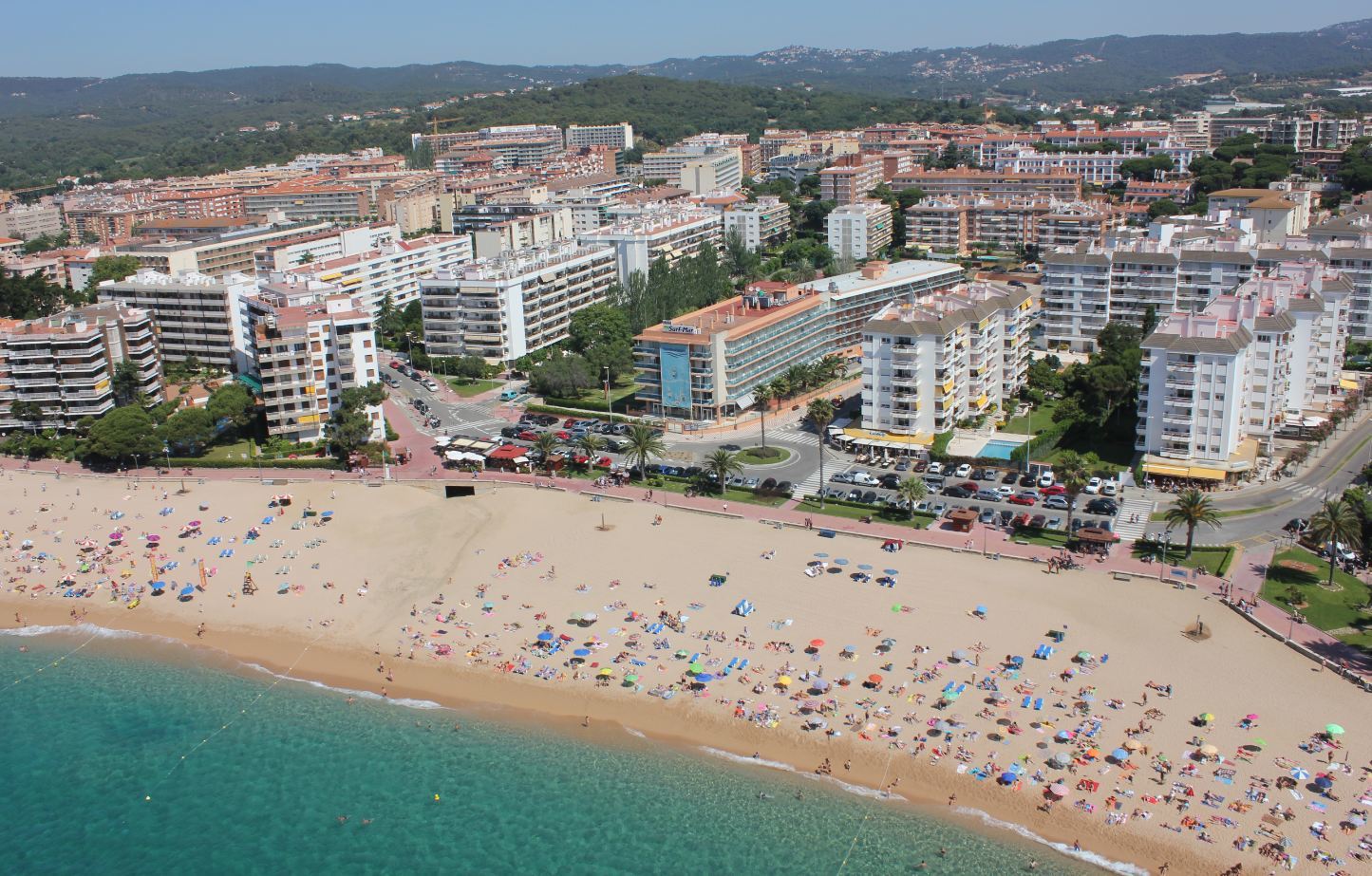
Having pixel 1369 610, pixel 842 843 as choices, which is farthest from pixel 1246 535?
pixel 842 843

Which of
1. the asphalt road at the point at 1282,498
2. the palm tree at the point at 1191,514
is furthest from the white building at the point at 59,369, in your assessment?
the asphalt road at the point at 1282,498

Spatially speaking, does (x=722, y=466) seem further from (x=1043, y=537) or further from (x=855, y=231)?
(x=855, y=231)

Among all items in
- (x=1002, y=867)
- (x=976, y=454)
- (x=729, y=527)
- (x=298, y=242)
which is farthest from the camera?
(x=298, y=242)

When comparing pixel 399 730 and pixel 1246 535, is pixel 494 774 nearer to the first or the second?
pixel 399 730

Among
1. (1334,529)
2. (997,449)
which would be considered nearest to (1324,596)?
(1334,529)

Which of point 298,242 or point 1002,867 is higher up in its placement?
point 298,242

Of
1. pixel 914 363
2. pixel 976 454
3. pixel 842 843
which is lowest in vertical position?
pixel 842 843
